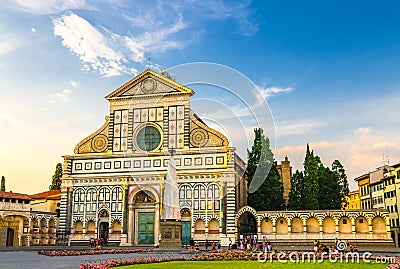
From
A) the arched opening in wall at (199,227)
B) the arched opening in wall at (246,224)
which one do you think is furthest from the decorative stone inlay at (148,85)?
the arched opening in wall at (246,224)

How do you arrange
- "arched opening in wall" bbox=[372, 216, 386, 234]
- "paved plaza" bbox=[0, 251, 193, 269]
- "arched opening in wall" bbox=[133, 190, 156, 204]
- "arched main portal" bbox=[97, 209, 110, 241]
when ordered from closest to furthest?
"paved plaza" bbox=[0, 251, 193, 269], "arched opening in wall" bbox=[372, 216, 386, 234], "arched opening in wall" bbox=[133, 190, 156, 204], "arched main portal" bbox=[97, 209, 110, 241]

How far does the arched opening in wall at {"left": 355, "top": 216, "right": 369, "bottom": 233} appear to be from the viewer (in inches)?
1859

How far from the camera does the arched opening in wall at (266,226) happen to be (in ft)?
161

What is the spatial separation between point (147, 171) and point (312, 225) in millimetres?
18594

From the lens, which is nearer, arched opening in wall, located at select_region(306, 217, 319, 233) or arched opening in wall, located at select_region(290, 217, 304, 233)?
arched opening in wall, located at select_region(306, 217, 319, 233)

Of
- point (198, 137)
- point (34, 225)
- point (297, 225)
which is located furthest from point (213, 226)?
point (34, 225)

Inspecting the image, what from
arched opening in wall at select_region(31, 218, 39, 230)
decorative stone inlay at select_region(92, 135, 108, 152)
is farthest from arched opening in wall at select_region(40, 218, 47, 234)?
decorative stone inlay at select_region(92, 135, 108, 152)

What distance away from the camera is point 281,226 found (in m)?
49.0

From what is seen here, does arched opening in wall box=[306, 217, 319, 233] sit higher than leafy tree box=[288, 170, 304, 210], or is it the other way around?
leafy tree box=[288, 170, 304, 210]

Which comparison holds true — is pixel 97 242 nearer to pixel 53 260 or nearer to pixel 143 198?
pixel 143 198

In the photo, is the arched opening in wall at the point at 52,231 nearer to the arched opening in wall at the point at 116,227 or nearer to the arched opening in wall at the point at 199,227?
the arched opening in wall at the point at 116,227

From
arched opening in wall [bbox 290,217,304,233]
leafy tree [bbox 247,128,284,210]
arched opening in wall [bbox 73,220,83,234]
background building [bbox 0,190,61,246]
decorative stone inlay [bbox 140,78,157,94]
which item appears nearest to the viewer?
background building [bbox 0,190,61,246]

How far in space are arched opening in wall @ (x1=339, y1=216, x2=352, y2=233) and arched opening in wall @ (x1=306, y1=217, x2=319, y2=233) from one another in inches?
95.5

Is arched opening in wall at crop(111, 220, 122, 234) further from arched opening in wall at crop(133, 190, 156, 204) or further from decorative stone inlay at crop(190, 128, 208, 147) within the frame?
decorative stone inlay at crop(190, 128, 208, 147)
